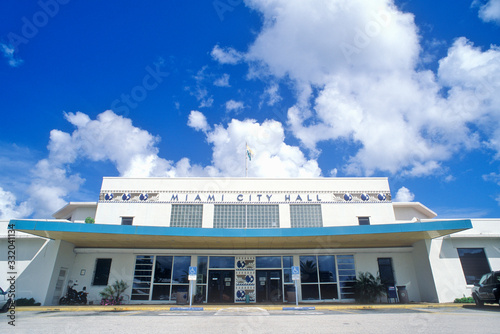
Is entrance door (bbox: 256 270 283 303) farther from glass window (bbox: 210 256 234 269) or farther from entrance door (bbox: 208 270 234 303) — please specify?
glass window (bbox: 210 256 234 269)

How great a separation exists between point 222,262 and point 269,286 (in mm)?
3412

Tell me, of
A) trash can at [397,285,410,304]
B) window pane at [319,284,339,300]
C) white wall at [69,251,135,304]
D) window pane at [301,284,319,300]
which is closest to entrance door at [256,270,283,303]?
window pane at [301,284,319,300]

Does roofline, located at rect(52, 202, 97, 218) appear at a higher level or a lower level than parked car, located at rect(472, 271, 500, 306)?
higher

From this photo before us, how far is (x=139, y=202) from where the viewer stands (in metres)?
21.5

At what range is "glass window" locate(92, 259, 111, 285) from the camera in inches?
769

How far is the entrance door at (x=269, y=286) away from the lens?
19380 millimetres

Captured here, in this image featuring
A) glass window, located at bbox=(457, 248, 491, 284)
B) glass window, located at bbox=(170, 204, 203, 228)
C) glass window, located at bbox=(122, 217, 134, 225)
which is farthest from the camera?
glass window, located at bbox=(122, 217, 134, 225)

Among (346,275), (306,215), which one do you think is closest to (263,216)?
(306,215)

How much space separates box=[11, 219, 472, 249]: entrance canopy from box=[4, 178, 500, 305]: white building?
0.18 feet

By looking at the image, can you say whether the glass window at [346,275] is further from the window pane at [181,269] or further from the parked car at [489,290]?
the window pane at [181,269]

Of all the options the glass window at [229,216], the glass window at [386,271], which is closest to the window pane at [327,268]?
the glass window at [386,271]

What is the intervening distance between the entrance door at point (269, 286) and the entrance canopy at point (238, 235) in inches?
76.7

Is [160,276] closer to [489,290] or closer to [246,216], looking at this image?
[246,216]

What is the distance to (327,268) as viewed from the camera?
1992 cm
